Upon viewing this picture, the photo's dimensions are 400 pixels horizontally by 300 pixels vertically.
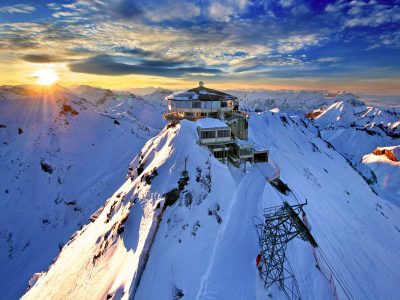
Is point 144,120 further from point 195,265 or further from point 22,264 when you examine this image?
point 195,265

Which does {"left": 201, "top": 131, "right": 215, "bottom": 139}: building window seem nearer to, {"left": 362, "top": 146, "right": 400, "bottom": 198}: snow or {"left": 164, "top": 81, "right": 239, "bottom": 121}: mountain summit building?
{"left": 164, "top": 81, "right": 239, "bottom": 121}: mountain summit building

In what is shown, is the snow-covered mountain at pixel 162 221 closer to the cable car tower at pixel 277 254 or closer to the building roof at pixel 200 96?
the cable car tower at pixel 277 254

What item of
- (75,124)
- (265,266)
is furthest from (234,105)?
(75,124)

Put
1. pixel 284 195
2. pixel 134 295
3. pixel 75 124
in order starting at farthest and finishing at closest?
1. pixel 75 124
2. pixel 284 195
3. pixel 134 295

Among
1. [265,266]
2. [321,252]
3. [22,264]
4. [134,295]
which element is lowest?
[22,264]

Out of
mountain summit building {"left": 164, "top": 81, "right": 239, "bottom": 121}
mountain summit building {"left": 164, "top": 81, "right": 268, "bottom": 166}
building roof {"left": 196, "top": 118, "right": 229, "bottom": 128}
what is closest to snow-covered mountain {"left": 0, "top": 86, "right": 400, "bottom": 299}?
building roof {"left": 196, "top": 118, "right": 229, "bottom": 128}

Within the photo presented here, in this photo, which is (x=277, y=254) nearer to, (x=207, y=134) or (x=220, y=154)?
(x=220, y=154)
